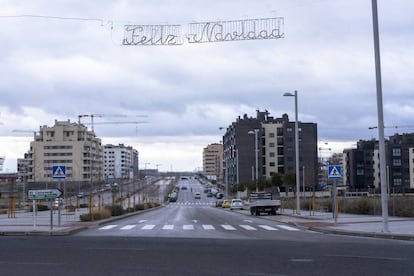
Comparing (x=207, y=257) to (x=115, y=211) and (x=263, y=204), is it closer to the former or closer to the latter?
(x=115, y=211)

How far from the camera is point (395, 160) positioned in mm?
151500

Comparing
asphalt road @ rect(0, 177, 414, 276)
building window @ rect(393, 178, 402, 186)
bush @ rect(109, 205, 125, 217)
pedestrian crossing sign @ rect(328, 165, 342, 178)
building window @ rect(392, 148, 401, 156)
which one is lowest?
bush @ rect(109, 205, 125, 217)

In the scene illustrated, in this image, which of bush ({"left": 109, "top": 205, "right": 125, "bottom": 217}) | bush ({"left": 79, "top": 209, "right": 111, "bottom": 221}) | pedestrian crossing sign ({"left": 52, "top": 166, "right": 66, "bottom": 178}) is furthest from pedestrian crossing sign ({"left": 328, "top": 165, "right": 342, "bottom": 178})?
bush ({"left": 109, "top": 205, "right": 125, "bottom": 217})

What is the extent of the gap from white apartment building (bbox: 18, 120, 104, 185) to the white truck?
2736 inches

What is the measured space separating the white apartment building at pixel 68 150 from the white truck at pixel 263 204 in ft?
228

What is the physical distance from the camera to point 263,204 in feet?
172

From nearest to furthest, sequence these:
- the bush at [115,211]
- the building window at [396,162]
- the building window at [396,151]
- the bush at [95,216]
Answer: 1. the bush at [95,216]
2. the bush at [115,211]
3. the building window at [396,162]
4. the building window at [396,151]

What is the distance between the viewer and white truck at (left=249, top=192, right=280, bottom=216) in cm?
5229

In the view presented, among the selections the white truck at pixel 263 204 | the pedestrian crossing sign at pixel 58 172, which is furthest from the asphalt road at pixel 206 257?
the white truck at pixel 263 204

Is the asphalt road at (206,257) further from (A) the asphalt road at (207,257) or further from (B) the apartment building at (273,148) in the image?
(B) the apartment building at (273,148)

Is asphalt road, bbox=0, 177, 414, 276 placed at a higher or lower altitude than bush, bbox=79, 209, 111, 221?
higher

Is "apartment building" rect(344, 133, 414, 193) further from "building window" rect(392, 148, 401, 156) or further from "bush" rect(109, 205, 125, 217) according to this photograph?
"bush" rect(109, 205, 125, 217)

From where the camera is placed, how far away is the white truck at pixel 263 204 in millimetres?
52287

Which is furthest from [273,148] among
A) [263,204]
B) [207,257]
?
[207,257]
